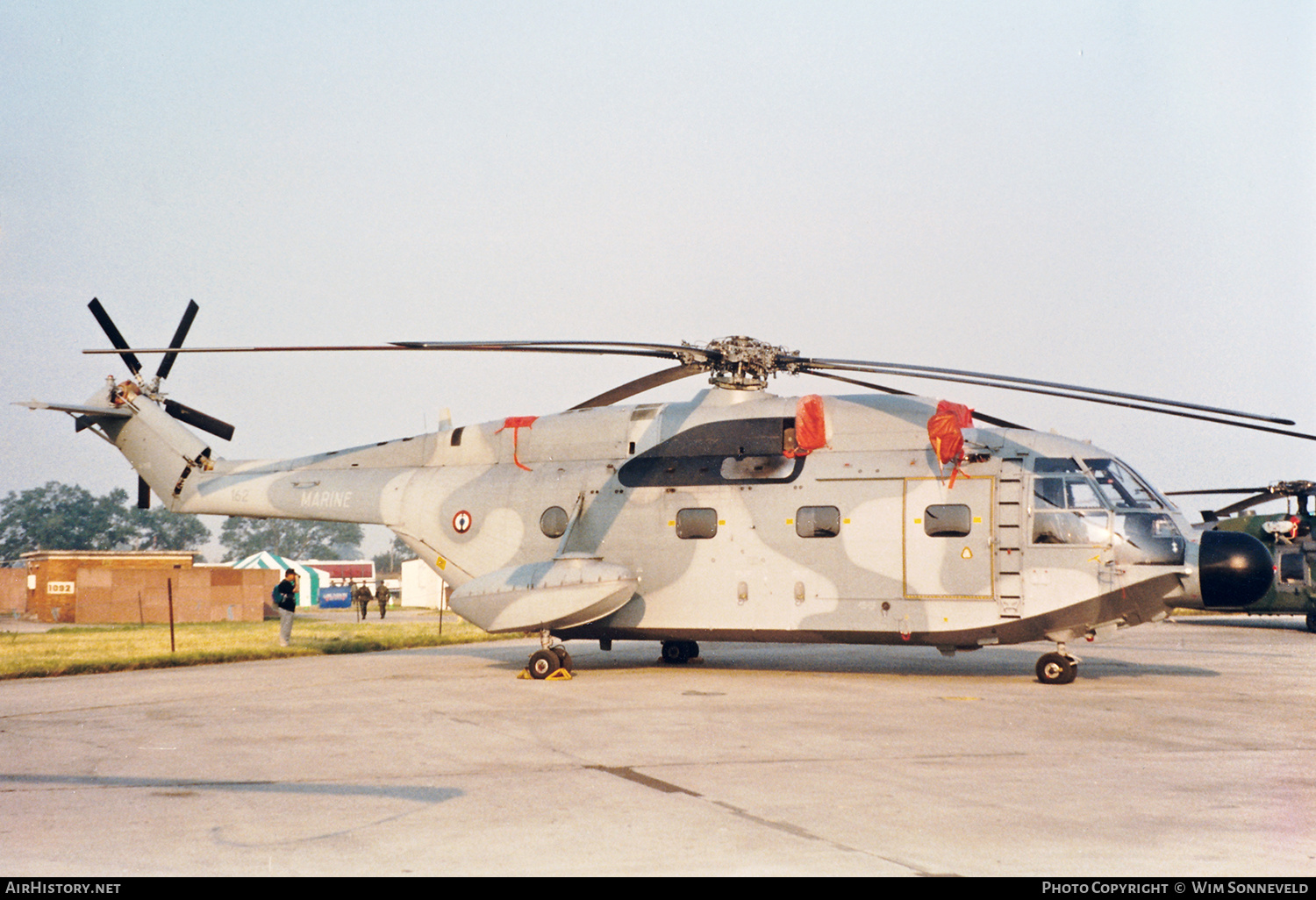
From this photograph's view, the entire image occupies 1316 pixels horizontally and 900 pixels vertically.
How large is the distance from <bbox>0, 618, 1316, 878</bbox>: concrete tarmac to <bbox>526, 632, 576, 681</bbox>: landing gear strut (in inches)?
14.0

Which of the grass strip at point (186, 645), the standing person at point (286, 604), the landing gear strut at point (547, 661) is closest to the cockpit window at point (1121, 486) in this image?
the landing gear strut at point (547, 661)

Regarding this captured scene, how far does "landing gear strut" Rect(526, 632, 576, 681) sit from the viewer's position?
48.9 feet

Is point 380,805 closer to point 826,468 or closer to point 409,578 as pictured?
point 826,468

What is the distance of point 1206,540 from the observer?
13281mm

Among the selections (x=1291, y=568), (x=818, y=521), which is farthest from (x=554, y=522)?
(x=1291, y=568)

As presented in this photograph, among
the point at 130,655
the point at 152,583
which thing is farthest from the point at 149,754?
the point at 152,583

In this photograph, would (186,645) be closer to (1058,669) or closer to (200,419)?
(200,419)

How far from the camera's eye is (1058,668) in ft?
46.0

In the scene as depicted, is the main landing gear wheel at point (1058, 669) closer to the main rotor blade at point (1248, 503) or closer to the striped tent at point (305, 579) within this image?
the main rotor blade at point (1248, 503)

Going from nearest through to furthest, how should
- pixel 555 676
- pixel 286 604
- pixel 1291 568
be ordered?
pixel 555 676, pixel 286 604, pixel 1291 568

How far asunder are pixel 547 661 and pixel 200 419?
917cm

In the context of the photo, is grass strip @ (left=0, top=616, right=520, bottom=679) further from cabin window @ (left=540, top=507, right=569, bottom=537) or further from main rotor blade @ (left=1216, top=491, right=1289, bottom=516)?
main rotor blade @ (left=1216, top=491, right=1289, bottom=516)

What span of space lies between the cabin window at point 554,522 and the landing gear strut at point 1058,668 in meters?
7.14

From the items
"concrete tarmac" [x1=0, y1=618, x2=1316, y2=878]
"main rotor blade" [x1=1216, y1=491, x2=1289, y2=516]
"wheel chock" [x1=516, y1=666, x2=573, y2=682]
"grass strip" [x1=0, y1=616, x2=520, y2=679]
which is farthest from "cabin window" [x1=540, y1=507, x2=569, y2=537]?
"main rotor blade" [x1=1216, y1=491, x2=1289, y2=516]
